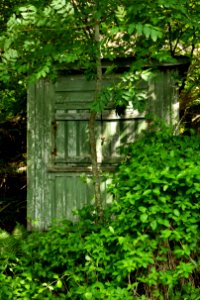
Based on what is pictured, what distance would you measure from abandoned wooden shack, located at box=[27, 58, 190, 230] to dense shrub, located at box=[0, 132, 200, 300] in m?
1.54

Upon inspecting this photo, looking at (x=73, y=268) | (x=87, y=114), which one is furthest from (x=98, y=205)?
(x=87, y=114)

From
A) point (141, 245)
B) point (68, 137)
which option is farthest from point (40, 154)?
point (141, 245)

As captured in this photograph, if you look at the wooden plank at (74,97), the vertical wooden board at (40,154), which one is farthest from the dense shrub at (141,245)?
the wooden plank at (74,97)

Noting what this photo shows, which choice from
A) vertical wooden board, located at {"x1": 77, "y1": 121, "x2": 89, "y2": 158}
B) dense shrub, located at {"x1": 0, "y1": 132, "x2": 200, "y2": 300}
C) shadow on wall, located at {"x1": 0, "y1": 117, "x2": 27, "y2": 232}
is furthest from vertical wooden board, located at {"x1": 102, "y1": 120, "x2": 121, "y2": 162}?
shadow on wall, located at {"x1": 0, "y1": 117, "x2": 27, "y2": 232}

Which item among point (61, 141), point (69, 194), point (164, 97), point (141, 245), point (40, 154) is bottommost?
point (141, 245)

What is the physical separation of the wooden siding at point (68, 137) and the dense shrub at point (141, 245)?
154 cm

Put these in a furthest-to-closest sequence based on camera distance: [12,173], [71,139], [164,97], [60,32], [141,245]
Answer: [12,173], [71,139], [164,97], [60,32], [141,245]

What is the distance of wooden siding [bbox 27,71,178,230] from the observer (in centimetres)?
657

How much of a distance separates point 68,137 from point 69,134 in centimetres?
5

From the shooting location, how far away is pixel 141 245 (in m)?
4.31

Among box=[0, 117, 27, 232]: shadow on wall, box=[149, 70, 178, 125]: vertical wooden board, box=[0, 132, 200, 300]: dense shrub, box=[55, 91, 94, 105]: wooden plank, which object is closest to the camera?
box=[0, 132, 200, 300]: dense shrub

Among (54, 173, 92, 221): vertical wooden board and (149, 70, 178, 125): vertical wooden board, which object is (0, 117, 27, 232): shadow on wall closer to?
(54, 173, 92, 221): vertical wooden board

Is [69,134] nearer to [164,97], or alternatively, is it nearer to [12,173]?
[164,97]

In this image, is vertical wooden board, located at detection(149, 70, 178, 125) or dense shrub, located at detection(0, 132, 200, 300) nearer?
dense shrub, located at detection(0, 132, 200, 300)
